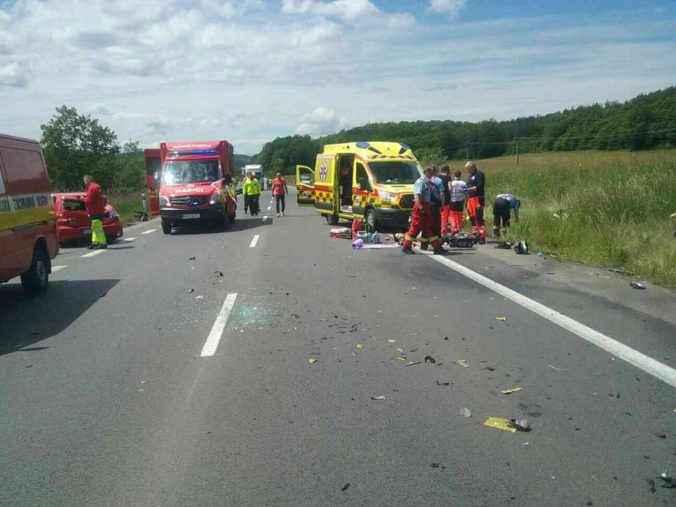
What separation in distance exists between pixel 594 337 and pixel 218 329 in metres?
4.07

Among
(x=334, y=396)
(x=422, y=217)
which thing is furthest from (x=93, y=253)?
(x=334, y=396)

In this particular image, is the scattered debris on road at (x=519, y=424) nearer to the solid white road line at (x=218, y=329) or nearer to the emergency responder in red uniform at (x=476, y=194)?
the solid white road line at (x=218, y=329)

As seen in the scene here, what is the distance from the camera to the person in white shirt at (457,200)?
639 inches

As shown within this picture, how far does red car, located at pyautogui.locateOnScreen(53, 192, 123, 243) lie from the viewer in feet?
57.1

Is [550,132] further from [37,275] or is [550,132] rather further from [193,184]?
[37,275]

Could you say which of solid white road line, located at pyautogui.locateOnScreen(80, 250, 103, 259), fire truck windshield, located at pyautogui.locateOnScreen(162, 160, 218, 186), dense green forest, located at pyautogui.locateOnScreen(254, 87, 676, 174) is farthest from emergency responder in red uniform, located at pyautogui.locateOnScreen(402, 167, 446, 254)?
dense green forest, located at pyautogui.locateOnScreen(254, 87, 676, 174)

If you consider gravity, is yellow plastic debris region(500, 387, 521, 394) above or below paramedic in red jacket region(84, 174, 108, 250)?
below

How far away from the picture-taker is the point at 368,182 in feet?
58.3

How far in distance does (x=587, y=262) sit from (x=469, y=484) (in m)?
8.90

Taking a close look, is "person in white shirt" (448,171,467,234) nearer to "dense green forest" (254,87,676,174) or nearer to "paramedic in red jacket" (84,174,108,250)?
"paramedic in red jacket" (84,174,108,250)

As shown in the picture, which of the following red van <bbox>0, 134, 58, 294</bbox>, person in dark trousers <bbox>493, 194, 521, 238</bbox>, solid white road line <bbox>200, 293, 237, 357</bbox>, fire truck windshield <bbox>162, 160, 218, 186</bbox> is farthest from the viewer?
fire truck windshield <bbox>162, 160, 218, 186</bbox>

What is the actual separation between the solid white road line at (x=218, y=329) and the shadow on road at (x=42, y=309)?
180 centimetres

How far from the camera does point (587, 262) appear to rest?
37.8ft

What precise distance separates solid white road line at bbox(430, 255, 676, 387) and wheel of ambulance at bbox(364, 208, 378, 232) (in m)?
7.44
